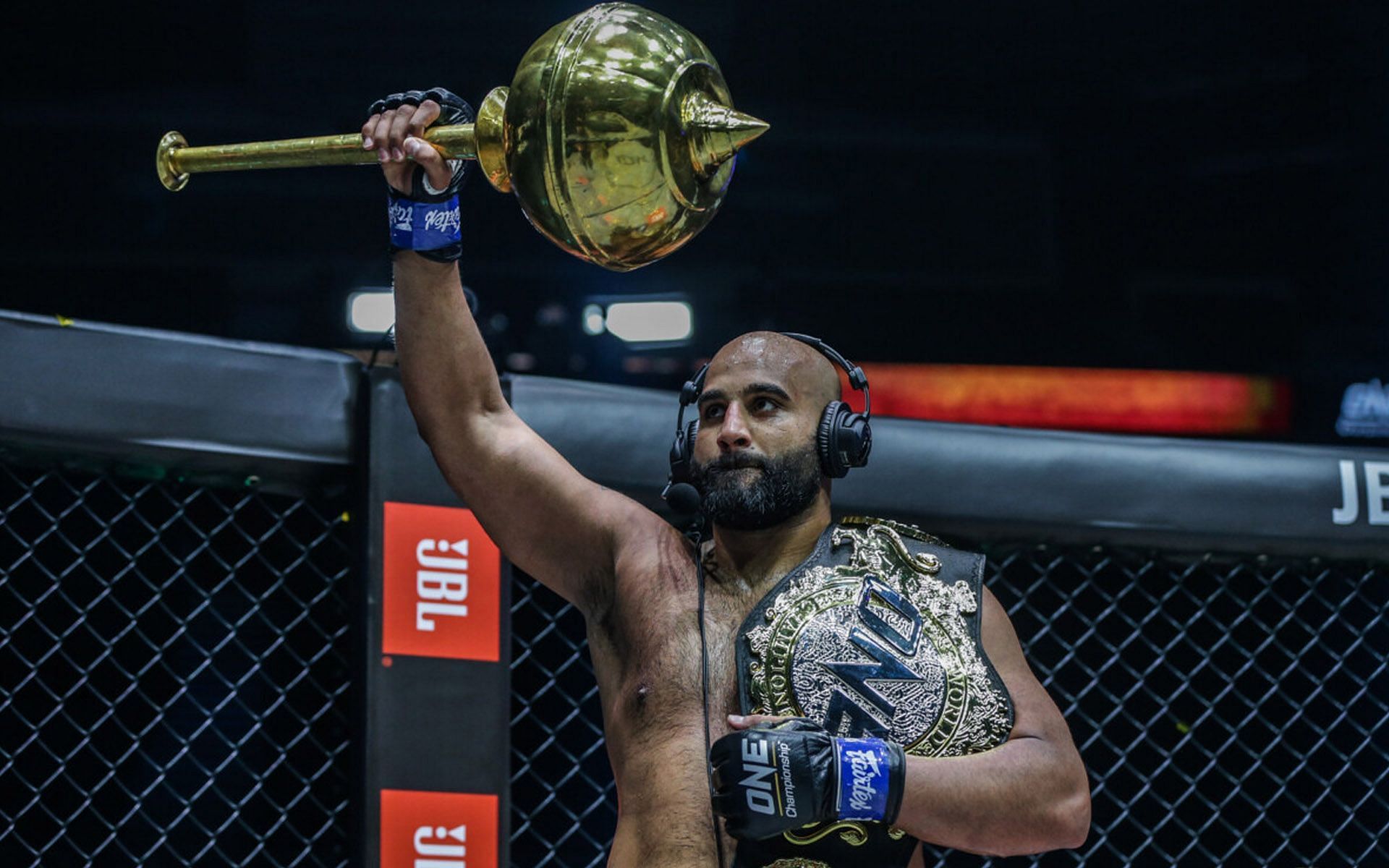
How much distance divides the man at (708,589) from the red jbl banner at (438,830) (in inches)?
9.2

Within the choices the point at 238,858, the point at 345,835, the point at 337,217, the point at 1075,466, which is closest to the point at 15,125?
the point at 337,217

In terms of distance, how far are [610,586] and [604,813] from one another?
4.01 feet

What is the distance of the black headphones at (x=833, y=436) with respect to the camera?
201 centimetres

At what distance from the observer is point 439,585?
2135 millimetres

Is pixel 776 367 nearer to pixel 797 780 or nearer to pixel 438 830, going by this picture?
pixel 797 780

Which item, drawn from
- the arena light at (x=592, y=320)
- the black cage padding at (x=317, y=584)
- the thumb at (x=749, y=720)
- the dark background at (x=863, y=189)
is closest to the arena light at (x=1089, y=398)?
the dark background at (x=863, y=189)

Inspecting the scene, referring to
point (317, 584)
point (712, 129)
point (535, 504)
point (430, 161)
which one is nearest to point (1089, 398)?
point (317, 584)

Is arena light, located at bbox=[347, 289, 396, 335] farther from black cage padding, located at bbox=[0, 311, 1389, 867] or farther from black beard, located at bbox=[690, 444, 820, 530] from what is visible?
black beard, located at bbox=[690, 444, 820, 530]

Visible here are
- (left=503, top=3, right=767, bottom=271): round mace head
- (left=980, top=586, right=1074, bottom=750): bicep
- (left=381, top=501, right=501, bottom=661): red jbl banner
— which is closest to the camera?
(left=503, top=3, right=767, bottom=271): round mace head

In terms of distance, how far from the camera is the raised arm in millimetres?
1949

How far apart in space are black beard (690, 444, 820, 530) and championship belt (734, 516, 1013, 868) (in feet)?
0.28

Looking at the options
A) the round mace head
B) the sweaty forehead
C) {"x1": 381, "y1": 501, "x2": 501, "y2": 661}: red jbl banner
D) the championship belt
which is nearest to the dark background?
{"x1": 381, "y1": 501, "x2": 501, "y2": 661}: red jbl banner

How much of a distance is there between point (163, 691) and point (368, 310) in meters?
1.83

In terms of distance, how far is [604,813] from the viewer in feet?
10.2
